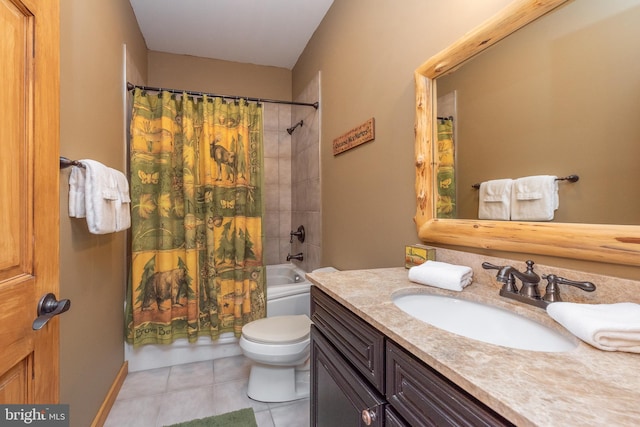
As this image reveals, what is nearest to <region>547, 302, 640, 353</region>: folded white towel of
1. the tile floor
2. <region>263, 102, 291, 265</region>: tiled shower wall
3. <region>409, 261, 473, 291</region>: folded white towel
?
<region>409, 261, 473, 291</region>: folded white towel

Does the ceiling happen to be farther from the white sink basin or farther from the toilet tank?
the white sink basin

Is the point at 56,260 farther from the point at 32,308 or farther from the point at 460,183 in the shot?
the point at 460,183

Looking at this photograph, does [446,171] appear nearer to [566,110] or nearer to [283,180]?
[566,110]

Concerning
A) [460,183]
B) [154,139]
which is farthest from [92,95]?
[460,183]

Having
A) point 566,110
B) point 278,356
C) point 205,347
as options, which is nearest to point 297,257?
point 205,347

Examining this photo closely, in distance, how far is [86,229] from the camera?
1407mm

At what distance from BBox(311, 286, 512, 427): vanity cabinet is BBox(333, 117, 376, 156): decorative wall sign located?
1002mm

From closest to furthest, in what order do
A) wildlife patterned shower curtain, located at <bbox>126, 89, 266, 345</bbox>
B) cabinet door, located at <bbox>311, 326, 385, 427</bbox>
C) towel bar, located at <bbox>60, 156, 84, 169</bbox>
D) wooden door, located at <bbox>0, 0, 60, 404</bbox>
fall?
wooden door, located at <bbox>0, 0, 60, 404</bbox>
cabinet door, located at <bbox>311, 326, 385, 427</bbox>
towel bar, located at <bbox>60, 156, 84, 169</bbox>
wildlife patterned shower curtain, located at <bbox>126, 89, 266, 345</bbox>

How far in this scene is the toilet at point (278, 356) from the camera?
1662mm

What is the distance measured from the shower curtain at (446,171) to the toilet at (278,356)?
0.99 metres

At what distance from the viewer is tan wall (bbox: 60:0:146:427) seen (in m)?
1.22

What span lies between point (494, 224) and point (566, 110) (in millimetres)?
388

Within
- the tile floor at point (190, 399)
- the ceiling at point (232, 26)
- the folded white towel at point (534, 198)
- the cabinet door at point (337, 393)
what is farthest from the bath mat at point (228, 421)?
the ceiling at point (232, 26)

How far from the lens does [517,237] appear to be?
93 centimetres
